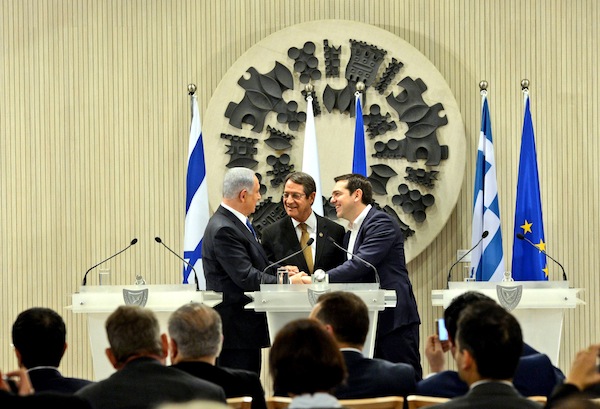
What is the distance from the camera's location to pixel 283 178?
780cm

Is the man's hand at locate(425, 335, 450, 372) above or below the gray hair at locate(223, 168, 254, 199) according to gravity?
below

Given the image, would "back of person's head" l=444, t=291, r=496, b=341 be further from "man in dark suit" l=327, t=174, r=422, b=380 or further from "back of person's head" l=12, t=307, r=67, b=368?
"man in dark suit" l=327, t=174, r=422, b=380

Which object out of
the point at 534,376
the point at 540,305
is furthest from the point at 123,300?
the point at 534,376

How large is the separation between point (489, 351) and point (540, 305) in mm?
2803

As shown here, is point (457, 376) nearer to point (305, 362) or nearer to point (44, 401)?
point (305, 362)

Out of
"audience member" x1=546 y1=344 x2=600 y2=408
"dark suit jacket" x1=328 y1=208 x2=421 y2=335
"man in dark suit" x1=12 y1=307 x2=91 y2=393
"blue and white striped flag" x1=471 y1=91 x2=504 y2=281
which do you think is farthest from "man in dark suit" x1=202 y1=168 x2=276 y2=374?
"audience member" x1=546 y1=344 x2=600 y2=408

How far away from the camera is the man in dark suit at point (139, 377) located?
332 cm

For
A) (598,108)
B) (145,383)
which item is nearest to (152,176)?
(598,108)

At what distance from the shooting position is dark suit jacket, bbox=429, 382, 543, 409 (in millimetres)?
2969

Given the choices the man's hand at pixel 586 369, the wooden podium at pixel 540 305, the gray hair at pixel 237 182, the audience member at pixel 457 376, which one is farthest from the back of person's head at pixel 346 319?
the gray hair at pixel 237 182

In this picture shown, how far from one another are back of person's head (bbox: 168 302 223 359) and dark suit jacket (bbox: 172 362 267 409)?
0.06m

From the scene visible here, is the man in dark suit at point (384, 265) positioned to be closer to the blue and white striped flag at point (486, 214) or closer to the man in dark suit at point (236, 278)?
the man in dark suit at point (236, 278)

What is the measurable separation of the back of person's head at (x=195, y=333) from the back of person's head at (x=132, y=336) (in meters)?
0.20

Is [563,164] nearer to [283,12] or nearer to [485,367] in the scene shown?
[283,12]
